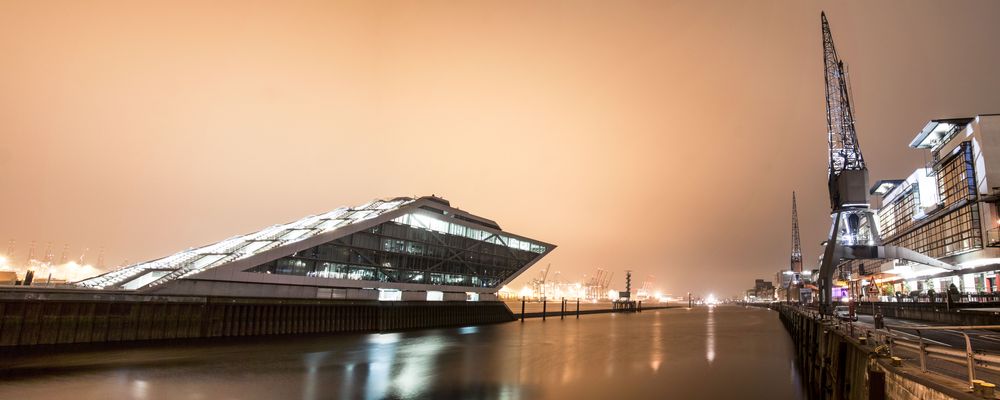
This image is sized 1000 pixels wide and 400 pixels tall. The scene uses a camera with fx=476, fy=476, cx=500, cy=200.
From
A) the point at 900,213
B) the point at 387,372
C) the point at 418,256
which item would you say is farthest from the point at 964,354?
the point at 900,213

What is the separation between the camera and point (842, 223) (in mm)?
57875

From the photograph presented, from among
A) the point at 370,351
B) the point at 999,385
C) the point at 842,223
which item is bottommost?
the point at 370,351

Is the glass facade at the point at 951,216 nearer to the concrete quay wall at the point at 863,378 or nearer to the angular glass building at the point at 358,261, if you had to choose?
the concrete quay wall at the point at 863,378

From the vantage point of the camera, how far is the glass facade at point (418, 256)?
182 ft

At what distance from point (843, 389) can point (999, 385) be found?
9.50 m

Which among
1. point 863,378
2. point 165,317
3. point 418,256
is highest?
point 418,256

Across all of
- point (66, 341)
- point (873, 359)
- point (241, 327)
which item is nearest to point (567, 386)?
point (873, 359)

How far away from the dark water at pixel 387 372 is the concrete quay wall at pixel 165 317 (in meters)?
3.29

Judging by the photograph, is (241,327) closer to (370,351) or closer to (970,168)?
(370,351)

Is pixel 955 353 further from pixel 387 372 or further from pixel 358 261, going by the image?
pixel 358 261

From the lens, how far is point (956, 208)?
7744 centimetres

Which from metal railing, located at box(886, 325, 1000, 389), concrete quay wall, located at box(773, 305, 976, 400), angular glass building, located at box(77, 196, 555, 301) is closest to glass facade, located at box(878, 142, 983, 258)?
concrete quay wall, located at box(773, 305, 976, 400)

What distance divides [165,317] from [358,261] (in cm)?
2313

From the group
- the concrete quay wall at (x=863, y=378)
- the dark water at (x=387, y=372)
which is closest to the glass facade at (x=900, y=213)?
the dark water at (x=387, y=372)
